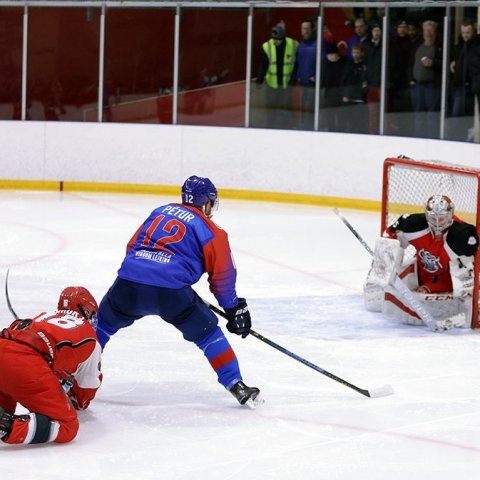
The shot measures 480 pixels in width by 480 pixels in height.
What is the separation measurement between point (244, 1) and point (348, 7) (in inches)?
38.3

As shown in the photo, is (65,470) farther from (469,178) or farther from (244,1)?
(244,1)

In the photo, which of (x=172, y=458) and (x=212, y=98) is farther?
(x=212, y=98)

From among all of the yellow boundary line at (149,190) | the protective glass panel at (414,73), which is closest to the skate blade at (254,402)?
the protective glass panel at (414,73)

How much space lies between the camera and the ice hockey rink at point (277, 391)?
3.96m

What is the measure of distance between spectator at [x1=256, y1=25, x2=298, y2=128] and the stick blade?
6139 millimetres

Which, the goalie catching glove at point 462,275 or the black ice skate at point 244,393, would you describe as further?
the goalie catching glove at point 462,275

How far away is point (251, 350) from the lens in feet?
18.2

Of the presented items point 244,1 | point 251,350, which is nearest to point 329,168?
point 244,1

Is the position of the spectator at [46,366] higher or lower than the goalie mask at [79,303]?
lower

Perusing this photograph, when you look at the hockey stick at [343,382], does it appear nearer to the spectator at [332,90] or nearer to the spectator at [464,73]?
the spectator at [464,73]

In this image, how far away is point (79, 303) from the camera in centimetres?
420

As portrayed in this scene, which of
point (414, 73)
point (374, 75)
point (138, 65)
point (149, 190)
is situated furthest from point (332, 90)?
point (138, 65)

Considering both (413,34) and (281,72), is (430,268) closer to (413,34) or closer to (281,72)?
(413,34)

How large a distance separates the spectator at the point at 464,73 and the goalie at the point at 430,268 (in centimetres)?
384
